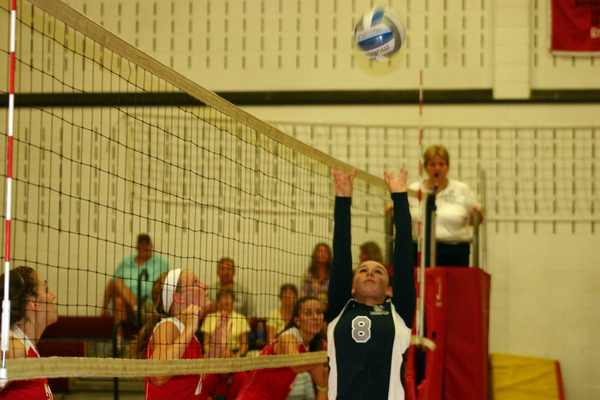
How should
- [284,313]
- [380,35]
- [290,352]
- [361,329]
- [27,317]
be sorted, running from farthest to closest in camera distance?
[284,313] → [380,35] → [290,352] → [361,329] → [27,317]

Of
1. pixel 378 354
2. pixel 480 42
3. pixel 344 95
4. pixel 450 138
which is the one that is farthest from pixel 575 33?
pixel 378 354

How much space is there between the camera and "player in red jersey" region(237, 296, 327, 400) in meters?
5.32

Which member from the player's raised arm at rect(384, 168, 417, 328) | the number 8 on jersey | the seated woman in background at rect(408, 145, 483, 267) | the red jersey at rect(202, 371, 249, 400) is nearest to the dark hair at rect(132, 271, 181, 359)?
the number 8 on jersey

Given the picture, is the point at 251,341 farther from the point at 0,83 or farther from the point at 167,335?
the point at 0,83

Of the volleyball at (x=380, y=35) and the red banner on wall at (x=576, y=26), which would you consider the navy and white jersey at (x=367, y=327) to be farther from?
the red banner on wall at (x=576, y=26)

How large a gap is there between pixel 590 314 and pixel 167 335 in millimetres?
6007

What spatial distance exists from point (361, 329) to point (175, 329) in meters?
1.09

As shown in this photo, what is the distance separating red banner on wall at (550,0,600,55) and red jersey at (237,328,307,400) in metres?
5.57

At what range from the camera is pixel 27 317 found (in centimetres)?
349

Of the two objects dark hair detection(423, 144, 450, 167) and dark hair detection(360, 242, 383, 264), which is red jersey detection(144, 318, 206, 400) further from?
dark hair detection(423, 144, 450, 167)

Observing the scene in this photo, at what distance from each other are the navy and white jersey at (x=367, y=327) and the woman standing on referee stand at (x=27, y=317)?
5.22 feet

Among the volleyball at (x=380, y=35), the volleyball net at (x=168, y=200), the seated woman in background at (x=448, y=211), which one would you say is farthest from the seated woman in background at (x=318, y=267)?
the volleyball at (x=380, y=35)

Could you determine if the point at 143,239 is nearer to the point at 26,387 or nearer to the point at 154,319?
the point at 154,319

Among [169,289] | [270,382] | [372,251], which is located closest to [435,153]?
[372,251]
